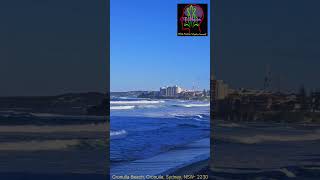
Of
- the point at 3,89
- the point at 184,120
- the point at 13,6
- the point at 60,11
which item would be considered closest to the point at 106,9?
the point at 60,11

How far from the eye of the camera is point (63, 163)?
3.55 meters

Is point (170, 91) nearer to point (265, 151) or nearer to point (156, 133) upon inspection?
point (156, 133)

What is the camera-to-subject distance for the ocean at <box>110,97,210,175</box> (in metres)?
3.92

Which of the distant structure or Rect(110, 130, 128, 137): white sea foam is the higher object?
the distant structure

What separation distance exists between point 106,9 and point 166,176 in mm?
1371

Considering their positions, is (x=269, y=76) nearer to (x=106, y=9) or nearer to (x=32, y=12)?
(x=106, y=9)

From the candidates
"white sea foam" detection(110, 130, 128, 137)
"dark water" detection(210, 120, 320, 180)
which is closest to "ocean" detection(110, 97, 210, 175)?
"white sea foam" detection(110, 130, 128, 137)

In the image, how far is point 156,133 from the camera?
14.6ft

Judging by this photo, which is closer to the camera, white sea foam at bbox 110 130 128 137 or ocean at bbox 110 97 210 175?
white sea foam at bbox 110 130 128 137

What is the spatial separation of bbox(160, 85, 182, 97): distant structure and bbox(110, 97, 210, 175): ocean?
139mm

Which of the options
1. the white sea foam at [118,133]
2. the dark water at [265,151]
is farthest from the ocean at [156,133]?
the dark water at [265,151]

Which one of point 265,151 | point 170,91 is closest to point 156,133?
point 170,91

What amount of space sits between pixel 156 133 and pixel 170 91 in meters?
0.47

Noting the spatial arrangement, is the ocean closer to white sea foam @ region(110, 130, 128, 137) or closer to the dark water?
white sea foam @ region(110, 130, 128, 137)
